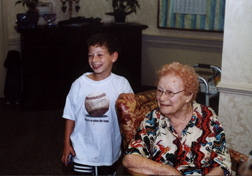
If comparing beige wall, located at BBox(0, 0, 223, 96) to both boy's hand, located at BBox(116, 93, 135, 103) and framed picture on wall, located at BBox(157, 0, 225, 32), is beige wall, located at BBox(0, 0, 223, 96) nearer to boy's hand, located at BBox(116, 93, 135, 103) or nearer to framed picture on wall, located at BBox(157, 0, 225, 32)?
framed picture on wall, located at BBox(157, 0, 225, 32)

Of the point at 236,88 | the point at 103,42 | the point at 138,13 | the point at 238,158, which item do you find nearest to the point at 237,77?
the point at 236,88

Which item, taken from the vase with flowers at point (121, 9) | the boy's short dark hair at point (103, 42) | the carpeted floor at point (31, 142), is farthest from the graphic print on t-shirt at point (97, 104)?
the vase with flowers at point (121, 9)

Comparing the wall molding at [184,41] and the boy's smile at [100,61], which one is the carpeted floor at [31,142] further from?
the wall molding at [184,41]

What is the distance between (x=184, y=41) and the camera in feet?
16.7

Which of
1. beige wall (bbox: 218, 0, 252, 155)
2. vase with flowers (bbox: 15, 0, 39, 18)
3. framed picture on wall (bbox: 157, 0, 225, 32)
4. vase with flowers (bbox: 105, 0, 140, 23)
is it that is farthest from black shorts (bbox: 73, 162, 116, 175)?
framed picture on wall (bbox: 157, 0, 225, 32)

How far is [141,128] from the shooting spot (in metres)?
1.82

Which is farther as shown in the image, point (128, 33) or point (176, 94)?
point (128, 33)

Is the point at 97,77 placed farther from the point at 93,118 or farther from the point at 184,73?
the point at 184,73

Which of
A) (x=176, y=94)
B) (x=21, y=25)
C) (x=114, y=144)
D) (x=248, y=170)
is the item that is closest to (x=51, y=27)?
(x=21, y=25)

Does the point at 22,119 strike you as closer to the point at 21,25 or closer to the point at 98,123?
the point at 21,25

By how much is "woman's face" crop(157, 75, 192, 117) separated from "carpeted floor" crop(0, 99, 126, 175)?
1.37m

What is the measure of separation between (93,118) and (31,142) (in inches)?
70.6

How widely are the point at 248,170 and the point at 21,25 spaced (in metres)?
4.05

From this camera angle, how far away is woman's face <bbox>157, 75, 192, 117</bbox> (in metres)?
1.75
